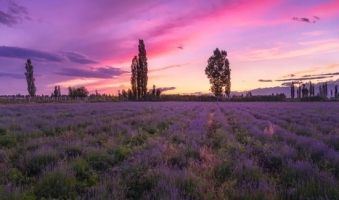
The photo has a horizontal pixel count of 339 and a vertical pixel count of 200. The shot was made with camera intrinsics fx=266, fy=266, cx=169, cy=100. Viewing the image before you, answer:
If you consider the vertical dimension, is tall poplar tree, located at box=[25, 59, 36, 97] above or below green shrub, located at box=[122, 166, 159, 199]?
above

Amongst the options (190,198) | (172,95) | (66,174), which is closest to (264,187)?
(190,198)

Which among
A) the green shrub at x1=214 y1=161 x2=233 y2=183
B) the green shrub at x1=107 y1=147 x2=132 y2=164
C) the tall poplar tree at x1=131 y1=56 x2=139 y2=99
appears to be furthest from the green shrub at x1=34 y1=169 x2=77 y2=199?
the tall poplar tree at x1=131 y1=56 x2=139 y2=99

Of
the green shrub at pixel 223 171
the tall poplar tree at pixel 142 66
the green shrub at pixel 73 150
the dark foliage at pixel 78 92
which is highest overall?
the tall poplar tree at pixel 142 66

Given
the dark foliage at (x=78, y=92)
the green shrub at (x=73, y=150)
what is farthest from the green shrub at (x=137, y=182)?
the dark foliage at (x=78, y=92)

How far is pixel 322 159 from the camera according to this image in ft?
21.6

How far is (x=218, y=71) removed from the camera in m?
84.9

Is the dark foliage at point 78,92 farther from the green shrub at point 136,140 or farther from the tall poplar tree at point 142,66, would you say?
the green shrub at point 136,140

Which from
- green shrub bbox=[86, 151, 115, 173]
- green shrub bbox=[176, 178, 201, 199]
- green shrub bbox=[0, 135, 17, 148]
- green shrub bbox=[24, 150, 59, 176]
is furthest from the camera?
green shrub bbox=[0, 135, 17, 148]

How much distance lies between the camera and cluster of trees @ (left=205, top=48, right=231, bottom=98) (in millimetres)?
84062

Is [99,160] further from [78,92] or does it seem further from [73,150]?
[78,92]

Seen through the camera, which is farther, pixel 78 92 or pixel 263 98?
pixel 78 92

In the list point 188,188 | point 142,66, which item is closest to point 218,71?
point 142,66

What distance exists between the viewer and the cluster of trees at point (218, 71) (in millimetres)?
84062

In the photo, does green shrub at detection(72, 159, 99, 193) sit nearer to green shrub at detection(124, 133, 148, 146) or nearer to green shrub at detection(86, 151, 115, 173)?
green shrub at detection(86, 151, 115, 173)
